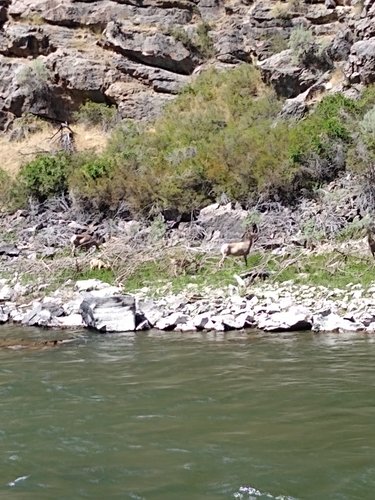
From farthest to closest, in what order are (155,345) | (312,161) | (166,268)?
1. (312,161)
2. (166,268)
3. (155,345)

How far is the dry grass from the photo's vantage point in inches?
1229

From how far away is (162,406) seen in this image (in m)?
6.72

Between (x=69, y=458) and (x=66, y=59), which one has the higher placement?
(x=66, y=59)

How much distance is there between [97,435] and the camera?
576 cm

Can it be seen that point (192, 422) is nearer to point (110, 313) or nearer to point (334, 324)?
point (334, 324)

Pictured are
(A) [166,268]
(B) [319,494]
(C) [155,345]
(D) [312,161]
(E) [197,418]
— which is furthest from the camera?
(D) [312,161]

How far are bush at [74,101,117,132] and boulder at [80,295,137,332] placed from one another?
20610 millimetres

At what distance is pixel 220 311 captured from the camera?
1264 cm

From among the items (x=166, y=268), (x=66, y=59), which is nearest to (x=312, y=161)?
(x=166, y=268)

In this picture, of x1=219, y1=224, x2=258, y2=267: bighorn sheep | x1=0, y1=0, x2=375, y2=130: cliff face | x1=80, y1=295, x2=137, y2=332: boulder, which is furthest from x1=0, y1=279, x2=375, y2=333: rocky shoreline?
x1=0, y1=0, x2=375, y2=130: cliff face

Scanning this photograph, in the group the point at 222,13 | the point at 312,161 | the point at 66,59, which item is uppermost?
the point at 222,13

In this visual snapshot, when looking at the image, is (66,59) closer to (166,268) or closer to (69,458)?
(166,268)

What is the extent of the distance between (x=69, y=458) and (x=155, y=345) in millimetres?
5575

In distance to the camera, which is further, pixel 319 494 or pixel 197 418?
pixel 197 418
